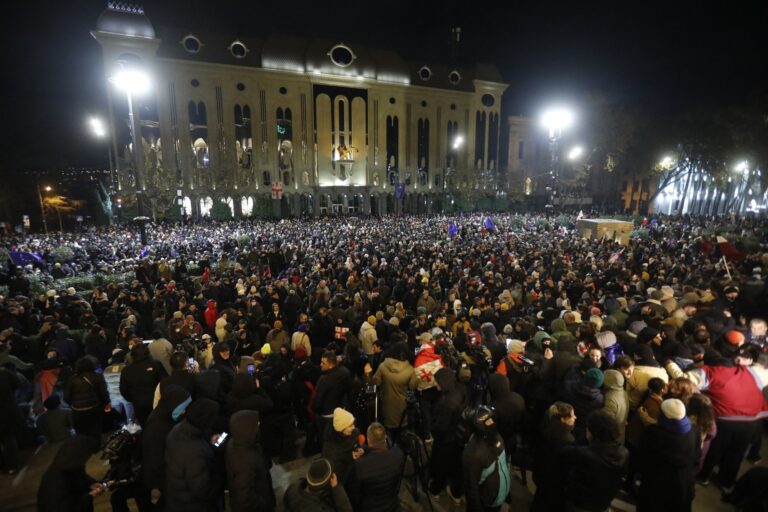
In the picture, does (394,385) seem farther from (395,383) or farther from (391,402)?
(391,402)

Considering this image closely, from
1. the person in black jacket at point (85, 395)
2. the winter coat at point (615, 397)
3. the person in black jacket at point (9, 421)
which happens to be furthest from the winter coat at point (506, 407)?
the person in black jacket at point (9, 421)

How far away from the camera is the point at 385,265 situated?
40.4 feet

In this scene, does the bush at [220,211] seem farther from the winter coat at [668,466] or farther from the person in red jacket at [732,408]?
the winter coat at [668,466]

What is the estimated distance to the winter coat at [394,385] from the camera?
475 centimetres

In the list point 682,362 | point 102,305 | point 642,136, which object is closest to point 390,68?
point 642,136

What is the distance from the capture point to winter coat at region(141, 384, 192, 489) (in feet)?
11.7

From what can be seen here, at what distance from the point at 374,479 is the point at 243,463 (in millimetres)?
1041

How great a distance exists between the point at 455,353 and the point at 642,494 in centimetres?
229

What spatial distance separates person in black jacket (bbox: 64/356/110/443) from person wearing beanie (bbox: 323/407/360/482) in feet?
9.35

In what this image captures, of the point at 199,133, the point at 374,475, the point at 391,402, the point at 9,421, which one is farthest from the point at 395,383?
the point at 199,133

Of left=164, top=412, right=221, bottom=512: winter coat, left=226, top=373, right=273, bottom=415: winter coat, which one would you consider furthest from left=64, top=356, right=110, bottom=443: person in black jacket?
left=164, top=412, right=221, bottom=512: winter coat

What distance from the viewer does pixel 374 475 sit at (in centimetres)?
298

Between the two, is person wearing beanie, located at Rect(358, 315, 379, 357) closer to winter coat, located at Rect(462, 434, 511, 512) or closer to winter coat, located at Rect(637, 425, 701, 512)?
winter coat, located at Rect(462, 434, 511, 512)

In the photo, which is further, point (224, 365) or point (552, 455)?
point (224, 365)
